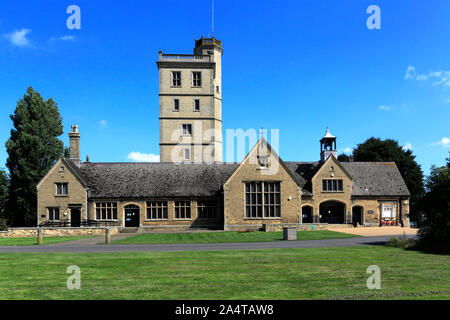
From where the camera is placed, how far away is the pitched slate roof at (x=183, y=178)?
38219mm

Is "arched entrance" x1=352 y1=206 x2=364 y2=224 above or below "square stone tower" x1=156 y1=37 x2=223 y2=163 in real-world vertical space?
below

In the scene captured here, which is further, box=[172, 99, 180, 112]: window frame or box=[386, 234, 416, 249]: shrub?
box=[172, 99, 180, 112]: window frame

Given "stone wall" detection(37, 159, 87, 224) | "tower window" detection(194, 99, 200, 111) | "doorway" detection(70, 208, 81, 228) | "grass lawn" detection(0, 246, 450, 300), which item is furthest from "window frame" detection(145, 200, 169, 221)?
"grass lawn" detection(0, 246, 450, 300)

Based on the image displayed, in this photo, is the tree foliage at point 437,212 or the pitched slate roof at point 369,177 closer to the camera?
the tree foliage at point 437,212

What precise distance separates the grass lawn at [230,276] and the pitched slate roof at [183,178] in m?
21.5

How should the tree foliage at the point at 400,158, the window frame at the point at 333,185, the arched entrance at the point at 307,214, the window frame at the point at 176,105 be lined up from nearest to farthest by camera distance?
the window frame at the point at 333,185, the arched entrance at the point at 307,214, the window frame at the point at 176,105, the tree foliage at the point at 400,158

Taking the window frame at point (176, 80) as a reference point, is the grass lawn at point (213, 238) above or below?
below

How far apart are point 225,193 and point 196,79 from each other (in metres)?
25.0

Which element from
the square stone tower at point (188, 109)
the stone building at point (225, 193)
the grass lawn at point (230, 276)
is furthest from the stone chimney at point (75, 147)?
the grass lawn at point (230, 276)

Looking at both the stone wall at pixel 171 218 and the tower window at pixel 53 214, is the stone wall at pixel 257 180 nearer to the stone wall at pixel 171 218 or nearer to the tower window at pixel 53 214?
the stone wall at pixel 171 218

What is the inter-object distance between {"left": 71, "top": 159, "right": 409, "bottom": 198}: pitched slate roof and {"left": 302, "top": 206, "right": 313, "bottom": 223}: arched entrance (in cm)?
233

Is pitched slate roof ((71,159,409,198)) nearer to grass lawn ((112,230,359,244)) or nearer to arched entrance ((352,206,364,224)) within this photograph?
arched entrance ((352,206,364,224))

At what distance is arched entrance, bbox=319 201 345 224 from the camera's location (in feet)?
138

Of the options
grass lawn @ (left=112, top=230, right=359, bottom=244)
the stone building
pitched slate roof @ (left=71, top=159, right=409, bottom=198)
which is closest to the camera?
grass lawn @ (left=112, top=230, right=359, bottom=244)
